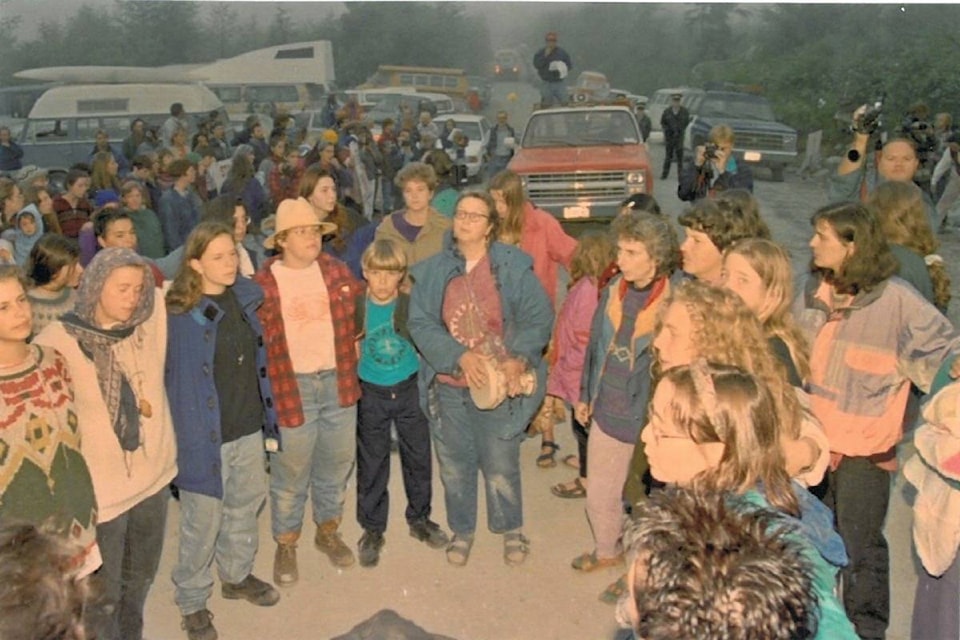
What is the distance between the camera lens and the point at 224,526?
5000mm

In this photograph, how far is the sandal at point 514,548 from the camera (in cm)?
558

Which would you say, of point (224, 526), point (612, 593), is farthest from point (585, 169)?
point (224, 526)

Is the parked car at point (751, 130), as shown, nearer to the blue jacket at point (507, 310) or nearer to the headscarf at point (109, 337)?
the blue jacket at point (507, 310)

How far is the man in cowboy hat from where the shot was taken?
16.6ft

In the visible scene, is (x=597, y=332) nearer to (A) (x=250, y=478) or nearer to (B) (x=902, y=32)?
(A) (x=250, y=478)

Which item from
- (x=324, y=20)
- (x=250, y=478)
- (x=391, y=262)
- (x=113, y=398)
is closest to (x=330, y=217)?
(x=391, y=262)

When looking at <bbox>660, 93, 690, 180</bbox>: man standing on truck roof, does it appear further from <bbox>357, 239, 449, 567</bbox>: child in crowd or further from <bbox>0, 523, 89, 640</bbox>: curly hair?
<bbox>0, 523, 89, 640</bbox>: curly hair

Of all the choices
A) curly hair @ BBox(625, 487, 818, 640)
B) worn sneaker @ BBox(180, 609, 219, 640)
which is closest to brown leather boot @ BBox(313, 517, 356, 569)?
worn sneaker @ BBox(180, 609, 219, 640)

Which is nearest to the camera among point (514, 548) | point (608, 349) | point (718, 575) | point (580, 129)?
point (718, 575)

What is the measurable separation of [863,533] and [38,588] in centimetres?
356

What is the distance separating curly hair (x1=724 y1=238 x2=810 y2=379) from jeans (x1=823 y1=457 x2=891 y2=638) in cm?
69

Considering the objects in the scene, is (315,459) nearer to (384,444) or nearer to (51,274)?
(384,444)

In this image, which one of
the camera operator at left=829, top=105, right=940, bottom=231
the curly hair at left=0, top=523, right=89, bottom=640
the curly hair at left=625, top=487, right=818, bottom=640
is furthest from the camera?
the camera operator at left=829, top=105, right=940, bottom=231

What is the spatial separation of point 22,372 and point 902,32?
29060 millimetres
